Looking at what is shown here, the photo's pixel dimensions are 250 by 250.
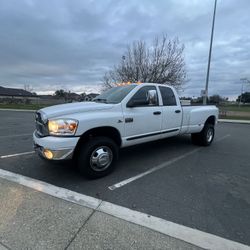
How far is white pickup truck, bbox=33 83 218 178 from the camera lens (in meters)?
3.69

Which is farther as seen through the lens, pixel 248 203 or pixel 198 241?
pixel 248 203

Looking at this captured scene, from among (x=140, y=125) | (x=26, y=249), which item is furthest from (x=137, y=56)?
(x=26, y=249)

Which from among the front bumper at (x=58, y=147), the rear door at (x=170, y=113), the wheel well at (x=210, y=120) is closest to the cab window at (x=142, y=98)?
the rear door at (x=170, y=113)

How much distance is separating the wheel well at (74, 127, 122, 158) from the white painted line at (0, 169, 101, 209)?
2.47 ft

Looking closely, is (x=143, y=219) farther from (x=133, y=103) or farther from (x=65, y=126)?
(x=133, y=103)

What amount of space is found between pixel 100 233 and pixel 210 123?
5.88 meters

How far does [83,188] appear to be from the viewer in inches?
148

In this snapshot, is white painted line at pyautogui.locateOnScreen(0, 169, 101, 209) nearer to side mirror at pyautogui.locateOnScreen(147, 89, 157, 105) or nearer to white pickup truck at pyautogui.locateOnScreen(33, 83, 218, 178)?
white pickup truck at pyautogui.locateOnScreen(33, 83, 218, 178)

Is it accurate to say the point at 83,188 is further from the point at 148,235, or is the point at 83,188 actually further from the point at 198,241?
the point at 198,241

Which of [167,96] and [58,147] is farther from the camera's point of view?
[167,96]

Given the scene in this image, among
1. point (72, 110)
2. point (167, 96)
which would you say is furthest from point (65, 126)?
point (167, 96)

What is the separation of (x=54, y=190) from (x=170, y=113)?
3395 mm

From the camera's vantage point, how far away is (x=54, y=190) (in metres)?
3.64

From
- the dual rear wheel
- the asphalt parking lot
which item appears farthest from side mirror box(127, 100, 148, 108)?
the asphalt parking lot
